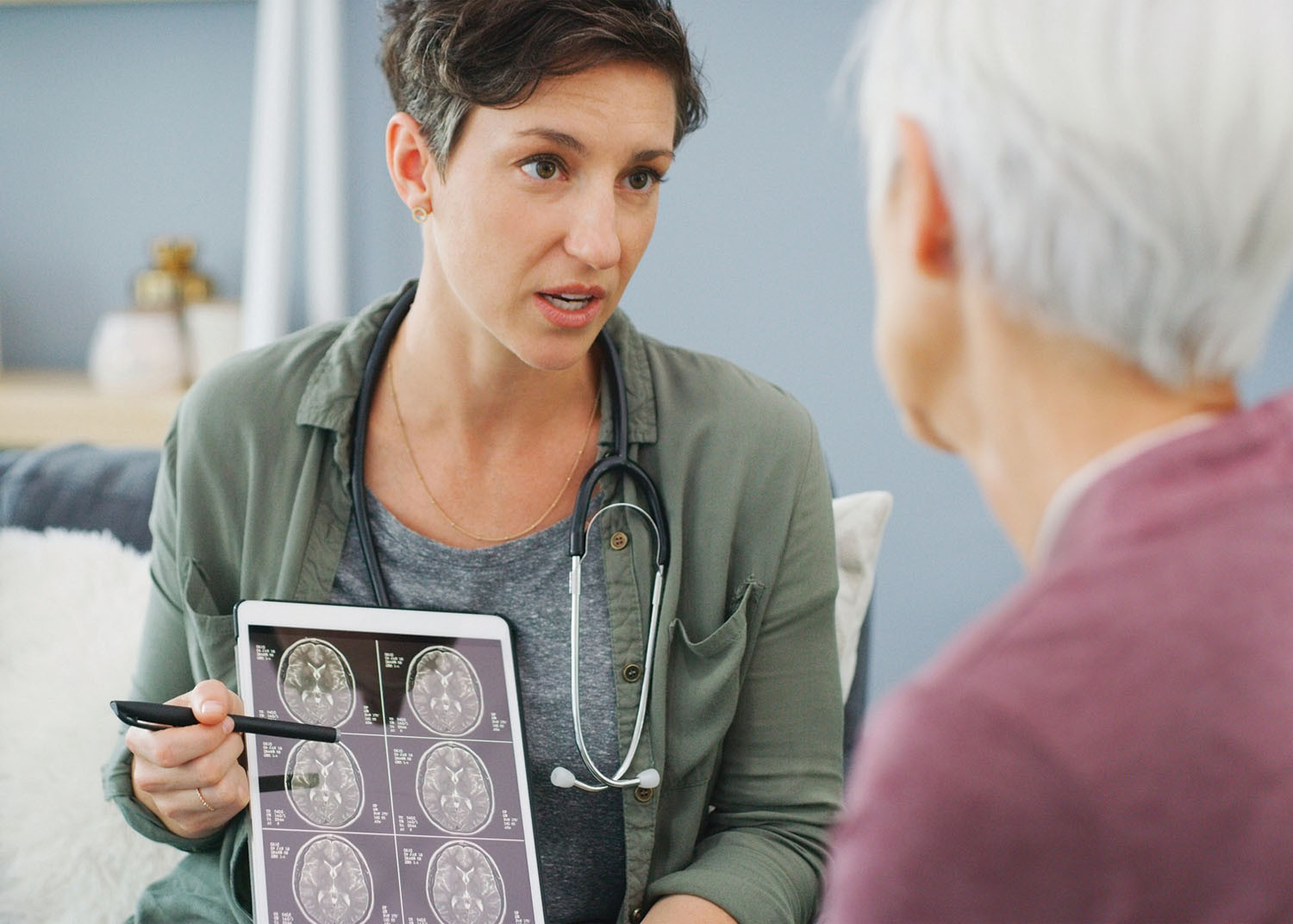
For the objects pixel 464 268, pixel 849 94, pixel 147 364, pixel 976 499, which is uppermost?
pixel 849 94

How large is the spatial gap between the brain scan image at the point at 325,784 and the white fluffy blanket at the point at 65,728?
37 centimetres

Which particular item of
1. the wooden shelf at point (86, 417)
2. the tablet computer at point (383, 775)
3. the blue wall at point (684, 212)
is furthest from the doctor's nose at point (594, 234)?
the wooden shelf at point (86, 417)

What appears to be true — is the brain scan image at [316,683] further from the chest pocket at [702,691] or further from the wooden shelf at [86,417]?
the wooden shelf at [86,417]

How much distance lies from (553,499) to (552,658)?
0.16 metres

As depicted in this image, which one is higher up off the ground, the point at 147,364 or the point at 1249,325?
the point at 1249,325

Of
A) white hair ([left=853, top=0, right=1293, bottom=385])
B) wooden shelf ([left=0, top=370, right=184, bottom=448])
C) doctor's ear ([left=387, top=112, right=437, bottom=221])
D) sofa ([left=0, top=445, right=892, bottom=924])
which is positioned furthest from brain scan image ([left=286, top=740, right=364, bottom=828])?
wooden shelf ([left=0, top=370, right=184, bottom=448])

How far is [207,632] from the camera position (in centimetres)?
126

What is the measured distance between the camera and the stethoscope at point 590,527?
121cm

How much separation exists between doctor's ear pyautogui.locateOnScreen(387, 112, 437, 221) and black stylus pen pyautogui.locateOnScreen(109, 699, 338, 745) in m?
0.50

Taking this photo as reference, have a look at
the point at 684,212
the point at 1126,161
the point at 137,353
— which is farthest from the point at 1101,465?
the point at 137,353

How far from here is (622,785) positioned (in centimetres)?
121

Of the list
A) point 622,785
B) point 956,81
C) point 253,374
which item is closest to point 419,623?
point 622,785

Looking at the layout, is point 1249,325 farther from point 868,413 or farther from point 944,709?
point 868,413

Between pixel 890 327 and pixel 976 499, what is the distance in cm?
172
